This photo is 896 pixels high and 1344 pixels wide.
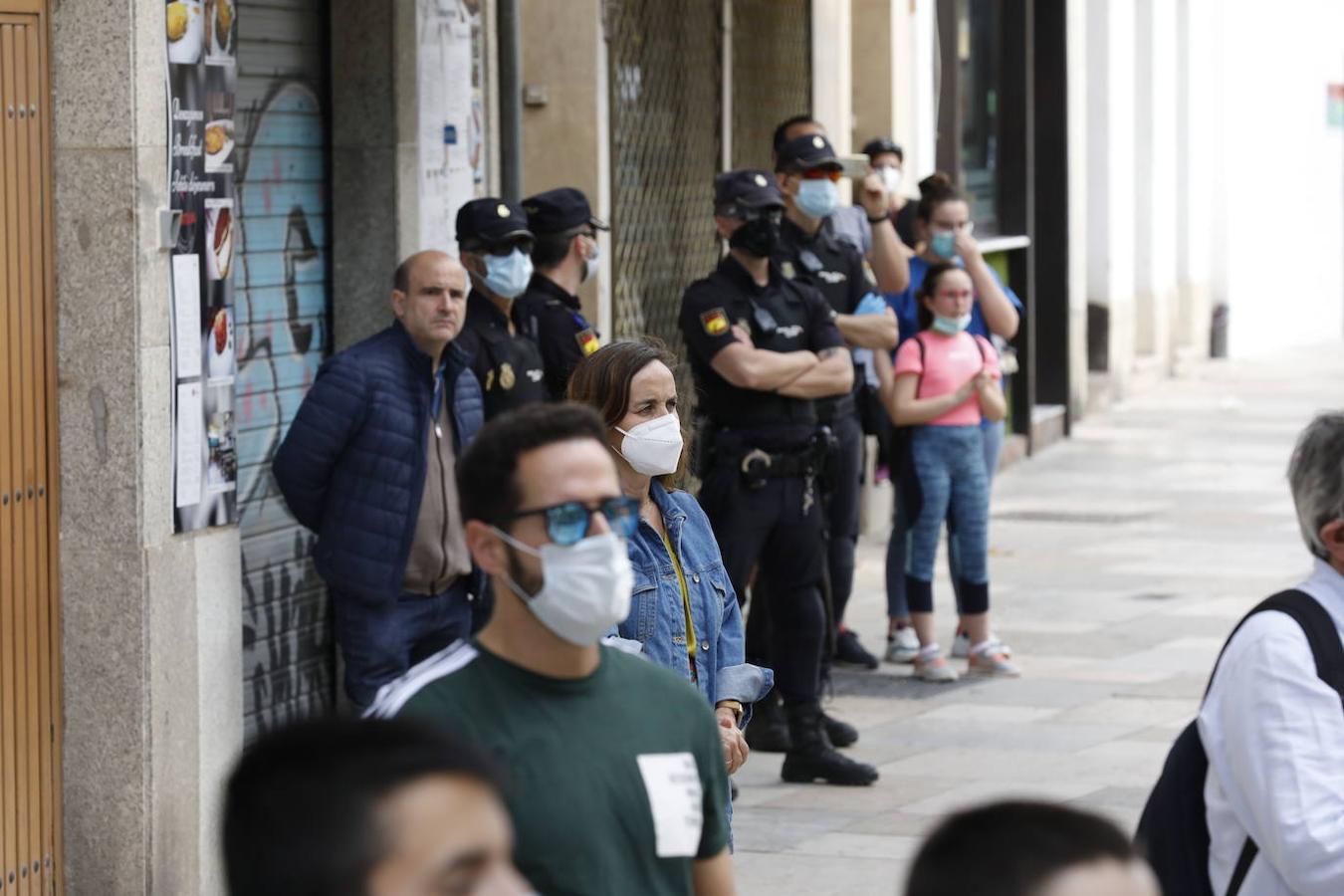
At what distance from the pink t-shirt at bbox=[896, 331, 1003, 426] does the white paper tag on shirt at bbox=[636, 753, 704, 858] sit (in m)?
7.07

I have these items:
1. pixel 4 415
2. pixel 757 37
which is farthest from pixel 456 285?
pixel 757 37

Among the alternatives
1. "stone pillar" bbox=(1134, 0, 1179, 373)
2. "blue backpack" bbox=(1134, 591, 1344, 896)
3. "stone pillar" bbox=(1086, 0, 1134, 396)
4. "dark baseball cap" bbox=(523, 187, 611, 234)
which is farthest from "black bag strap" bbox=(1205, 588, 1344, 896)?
"stone pillar" bbox=(1134, 0, 1179, 373)

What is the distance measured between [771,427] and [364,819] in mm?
6287

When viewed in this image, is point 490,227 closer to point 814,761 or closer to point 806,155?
point 806,155

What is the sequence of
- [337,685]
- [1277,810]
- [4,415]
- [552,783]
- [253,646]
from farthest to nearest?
1. [337,685]
2. [253,646]
3. [4,415]
4. [1277,810]
5. [552,783]

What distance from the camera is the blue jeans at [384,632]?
7.11 meters

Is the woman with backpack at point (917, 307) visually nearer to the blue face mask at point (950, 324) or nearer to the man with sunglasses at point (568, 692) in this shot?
the blue face mask at point (950, 324)

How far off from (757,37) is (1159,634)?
439 cm

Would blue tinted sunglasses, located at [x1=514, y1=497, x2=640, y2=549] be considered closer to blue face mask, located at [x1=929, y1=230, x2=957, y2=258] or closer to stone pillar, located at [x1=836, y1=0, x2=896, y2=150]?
blue face mask, located at [x1=929, y1=230, x2=957, y2=258]

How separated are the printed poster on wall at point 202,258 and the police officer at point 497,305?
92cm

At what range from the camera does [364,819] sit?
2184 millimetres

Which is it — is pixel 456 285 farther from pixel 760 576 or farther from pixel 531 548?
pixel 531 548

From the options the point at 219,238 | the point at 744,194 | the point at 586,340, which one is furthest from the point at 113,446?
the point at 744,194

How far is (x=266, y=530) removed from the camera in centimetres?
841
